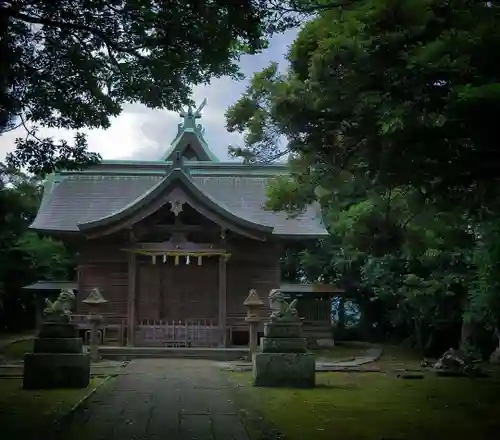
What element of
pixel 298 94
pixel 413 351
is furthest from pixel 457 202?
pixel 413 351

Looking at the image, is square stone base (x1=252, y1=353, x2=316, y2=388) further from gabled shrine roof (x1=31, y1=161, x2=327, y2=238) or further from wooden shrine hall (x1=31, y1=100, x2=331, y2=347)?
gabled shrine roof (x1=31, y1=161, x2=327, y2=238)

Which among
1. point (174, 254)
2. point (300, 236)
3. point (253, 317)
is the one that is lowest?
point (253, 317)

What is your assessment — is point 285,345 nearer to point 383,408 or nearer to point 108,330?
point 383,408

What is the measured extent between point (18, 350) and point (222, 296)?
7439 millimetres

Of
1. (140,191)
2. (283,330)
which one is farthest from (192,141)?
(283,330)

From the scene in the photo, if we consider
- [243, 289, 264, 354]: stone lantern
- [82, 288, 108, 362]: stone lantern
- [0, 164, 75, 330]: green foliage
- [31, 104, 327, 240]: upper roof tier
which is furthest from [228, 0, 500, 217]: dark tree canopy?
[0, 164, 75, 330]: green foliage

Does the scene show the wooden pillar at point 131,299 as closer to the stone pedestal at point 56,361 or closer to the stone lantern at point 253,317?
the stone lantern at point 253,317

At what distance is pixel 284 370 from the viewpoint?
12711 mm

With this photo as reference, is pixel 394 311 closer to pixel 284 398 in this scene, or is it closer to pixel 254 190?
pixel 254 190

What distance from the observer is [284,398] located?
1116 centimetres

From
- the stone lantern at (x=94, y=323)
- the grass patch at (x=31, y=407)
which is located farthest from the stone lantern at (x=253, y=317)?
the grass patch at (x=31, y=407)

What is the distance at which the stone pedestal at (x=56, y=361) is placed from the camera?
1227cm

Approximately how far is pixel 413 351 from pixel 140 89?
1918 centimetres

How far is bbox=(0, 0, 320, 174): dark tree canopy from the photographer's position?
25.8 feet
